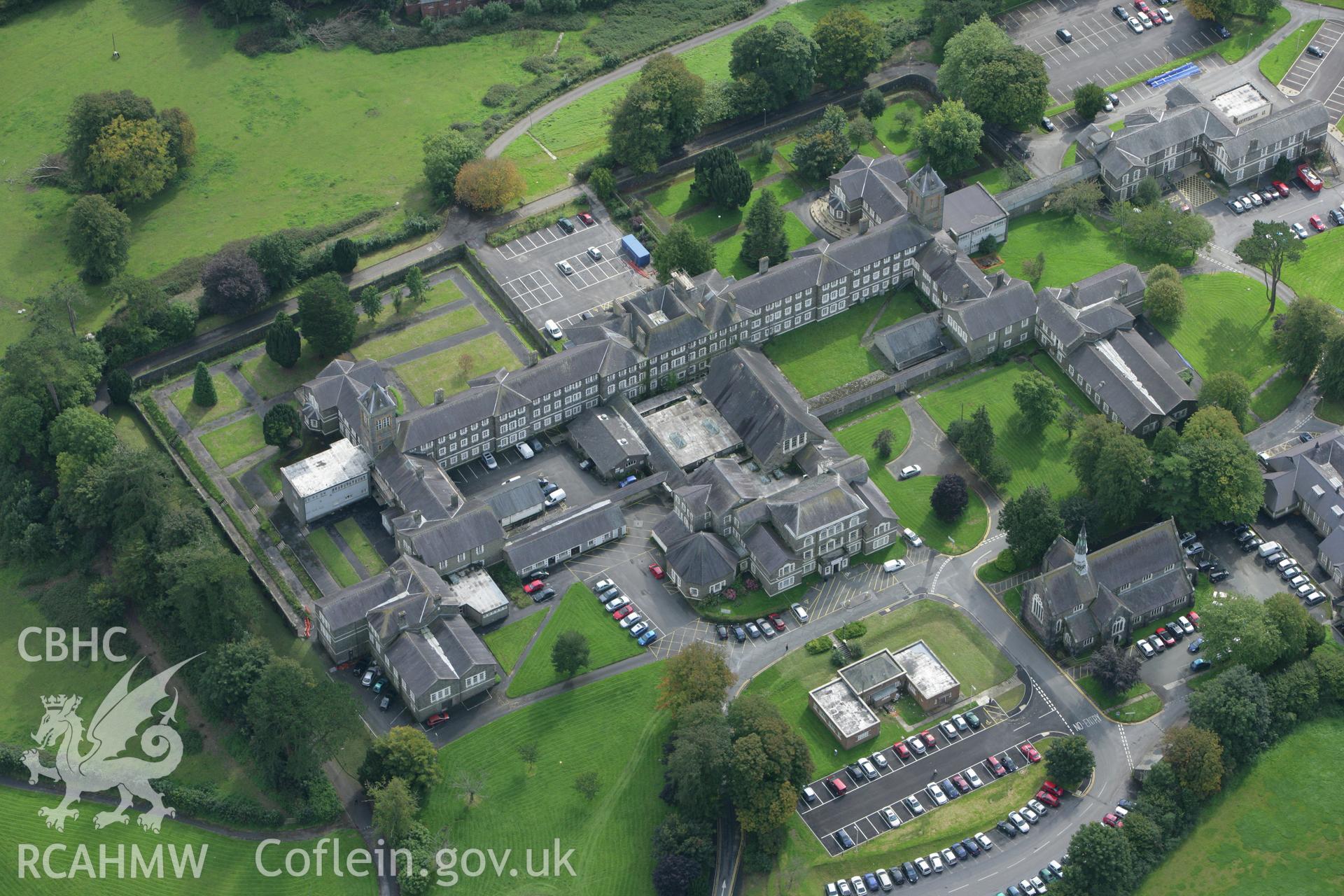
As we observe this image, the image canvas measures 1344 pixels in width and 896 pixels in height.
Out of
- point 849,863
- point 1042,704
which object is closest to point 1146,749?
point 1042,704

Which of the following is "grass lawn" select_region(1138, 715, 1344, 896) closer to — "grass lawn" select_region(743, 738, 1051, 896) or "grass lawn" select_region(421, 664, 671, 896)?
"grass lawn" select_region(743, 738, 1051, 896)

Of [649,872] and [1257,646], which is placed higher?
[1257,646]

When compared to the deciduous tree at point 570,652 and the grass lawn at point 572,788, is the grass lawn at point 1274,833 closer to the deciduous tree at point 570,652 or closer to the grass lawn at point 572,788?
the grass lawn at point 572,788

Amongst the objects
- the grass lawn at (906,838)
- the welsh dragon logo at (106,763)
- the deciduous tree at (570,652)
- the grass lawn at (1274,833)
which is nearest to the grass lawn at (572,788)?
the deciduous tree at (570,652)

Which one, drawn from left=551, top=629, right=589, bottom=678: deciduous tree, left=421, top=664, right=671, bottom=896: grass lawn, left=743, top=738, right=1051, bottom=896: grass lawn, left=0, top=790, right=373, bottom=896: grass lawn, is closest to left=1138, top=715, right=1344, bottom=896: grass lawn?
left=743, top=738, right=1051, bottom=896: grass lawn

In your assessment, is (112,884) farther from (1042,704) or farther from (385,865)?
(1042,704)

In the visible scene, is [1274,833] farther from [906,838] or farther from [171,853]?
[171,853]
